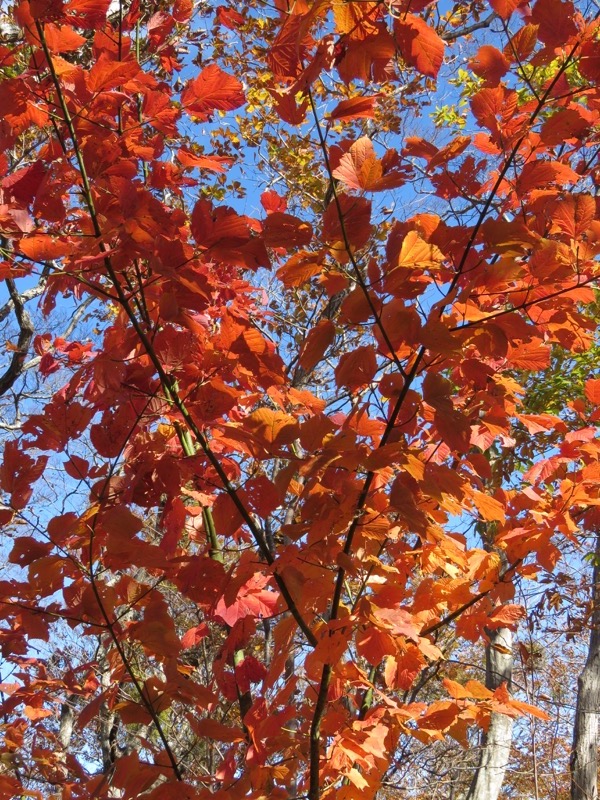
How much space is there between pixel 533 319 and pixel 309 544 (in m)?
0.56

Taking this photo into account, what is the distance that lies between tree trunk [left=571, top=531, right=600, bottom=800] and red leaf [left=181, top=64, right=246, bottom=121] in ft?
15.0

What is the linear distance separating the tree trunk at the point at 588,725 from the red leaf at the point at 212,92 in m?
4.58

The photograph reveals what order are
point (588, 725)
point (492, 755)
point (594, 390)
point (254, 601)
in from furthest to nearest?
point (588, 725) < point (492, 755) < point (594, 390) < point (254, 601)

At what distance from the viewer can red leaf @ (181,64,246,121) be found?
1203mm

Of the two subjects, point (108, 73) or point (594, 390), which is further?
point (594, 390)

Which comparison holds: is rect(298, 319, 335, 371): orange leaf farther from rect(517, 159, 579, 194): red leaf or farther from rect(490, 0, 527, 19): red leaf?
rect(490, 0, 527, 19): red leaf

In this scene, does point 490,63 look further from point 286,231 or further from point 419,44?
point 286,231

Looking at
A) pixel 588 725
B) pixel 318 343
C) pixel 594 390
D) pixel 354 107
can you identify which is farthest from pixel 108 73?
pixel 588 725

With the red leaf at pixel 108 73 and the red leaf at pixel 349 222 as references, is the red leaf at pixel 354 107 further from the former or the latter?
the red leaf at pixel 108 73

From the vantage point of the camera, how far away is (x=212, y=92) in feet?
4.01

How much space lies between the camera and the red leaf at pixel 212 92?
1.20 m

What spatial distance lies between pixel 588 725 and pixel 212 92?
6180mm

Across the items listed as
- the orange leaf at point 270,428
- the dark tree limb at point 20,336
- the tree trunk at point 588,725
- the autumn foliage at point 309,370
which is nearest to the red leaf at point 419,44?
the autumn foliage at point 309,370

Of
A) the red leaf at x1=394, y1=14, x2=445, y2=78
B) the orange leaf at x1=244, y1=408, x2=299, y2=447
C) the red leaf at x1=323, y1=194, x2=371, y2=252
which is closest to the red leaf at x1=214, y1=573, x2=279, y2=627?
the orange leaf at x1=244, y1=408, x2=299, y2=447
